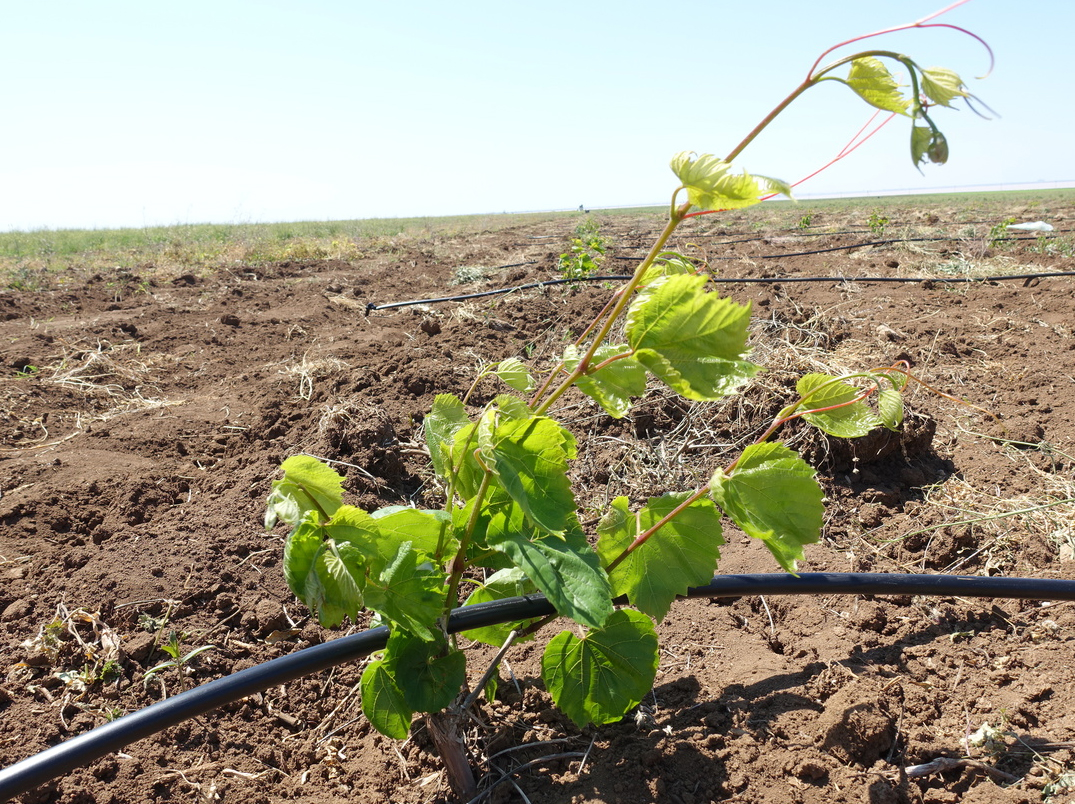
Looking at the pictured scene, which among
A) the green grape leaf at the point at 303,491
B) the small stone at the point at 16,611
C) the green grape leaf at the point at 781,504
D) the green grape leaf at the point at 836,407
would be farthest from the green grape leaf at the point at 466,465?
the small stone at the point at 16,611

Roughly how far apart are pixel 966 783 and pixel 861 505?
4.65 feet

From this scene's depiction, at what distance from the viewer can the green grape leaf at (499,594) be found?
1.25 m

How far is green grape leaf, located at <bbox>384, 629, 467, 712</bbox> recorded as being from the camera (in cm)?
120

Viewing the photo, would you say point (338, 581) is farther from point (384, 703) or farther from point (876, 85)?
point (876, 85)

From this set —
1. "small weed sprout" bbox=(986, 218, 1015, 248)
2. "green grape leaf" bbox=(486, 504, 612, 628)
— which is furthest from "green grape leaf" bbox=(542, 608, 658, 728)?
"small weed sprout" bbox=(986, 218, 1015, 248)

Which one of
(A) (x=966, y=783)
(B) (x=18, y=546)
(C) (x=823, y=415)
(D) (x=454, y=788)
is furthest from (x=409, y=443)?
(A) (x=966, y=783)

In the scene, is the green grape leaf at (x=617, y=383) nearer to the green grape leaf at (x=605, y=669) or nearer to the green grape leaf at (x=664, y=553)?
the green grape leaf at (x=664, y=553)

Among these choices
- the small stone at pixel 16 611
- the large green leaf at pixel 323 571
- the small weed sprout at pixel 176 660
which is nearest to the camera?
the large green leaf at pixel 323 571

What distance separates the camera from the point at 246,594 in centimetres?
216

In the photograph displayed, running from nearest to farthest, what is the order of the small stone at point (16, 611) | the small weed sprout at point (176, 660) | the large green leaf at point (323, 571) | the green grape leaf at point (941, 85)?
1. the green grape leaf at point (941, 85)
2. the large green leaf at point (323, 571)
3. the small weed sprout at point (176, 660)
4. the small stone at point (16, 611)

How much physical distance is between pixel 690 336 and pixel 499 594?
69 cm

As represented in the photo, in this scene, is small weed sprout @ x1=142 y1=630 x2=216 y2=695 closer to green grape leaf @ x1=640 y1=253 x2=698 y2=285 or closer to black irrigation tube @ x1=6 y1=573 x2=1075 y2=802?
black irrigation tube @ x1=6 y1=573 x2=1075 y2=802

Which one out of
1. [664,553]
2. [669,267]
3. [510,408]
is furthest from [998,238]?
[510,408]

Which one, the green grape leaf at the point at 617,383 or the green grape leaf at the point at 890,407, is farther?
the green grape leaf at the point at 890,407
